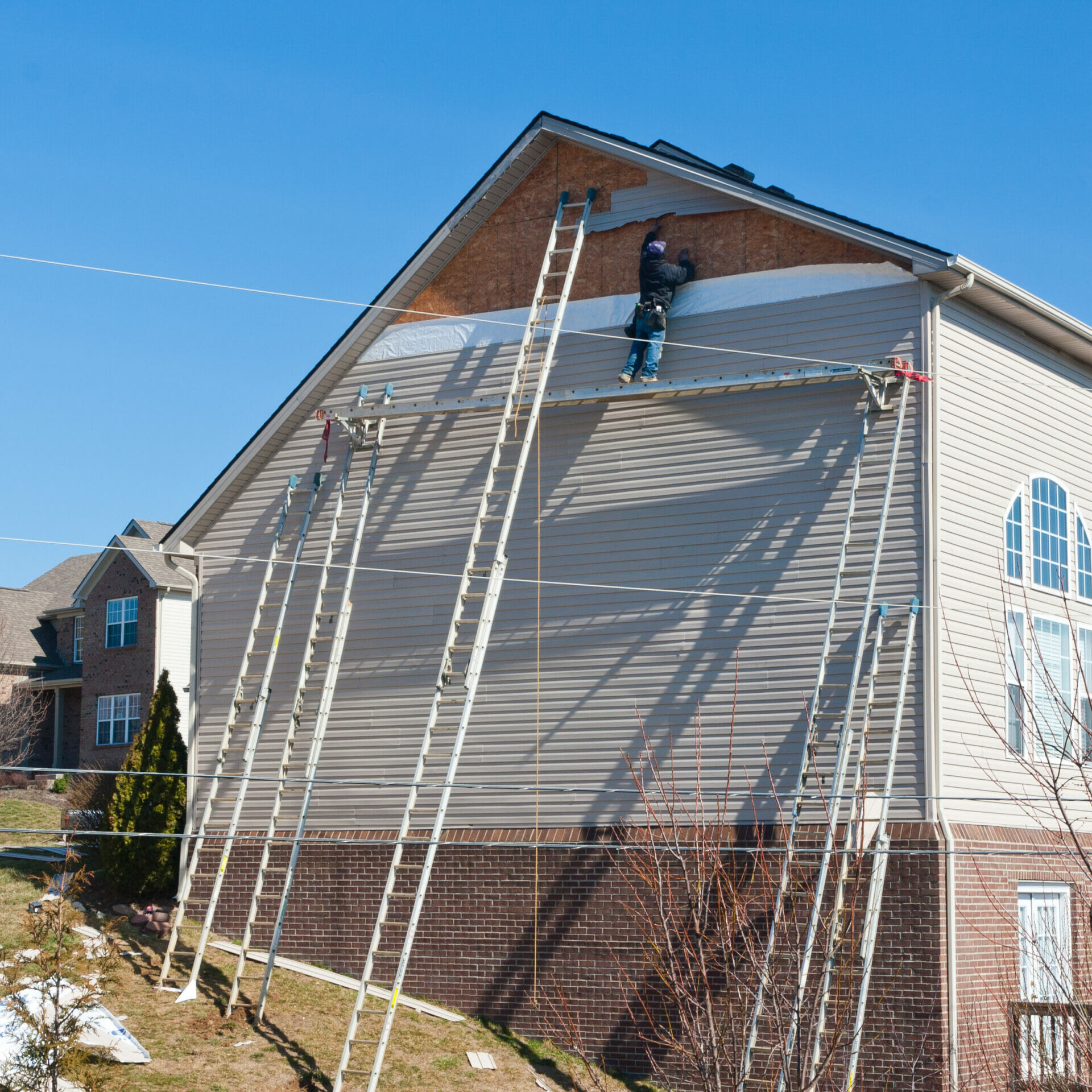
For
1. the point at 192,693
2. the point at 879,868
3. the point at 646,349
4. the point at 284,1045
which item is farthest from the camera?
the point at 192,693

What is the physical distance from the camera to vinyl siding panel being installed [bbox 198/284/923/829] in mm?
15461

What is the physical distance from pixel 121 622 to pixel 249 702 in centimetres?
2452

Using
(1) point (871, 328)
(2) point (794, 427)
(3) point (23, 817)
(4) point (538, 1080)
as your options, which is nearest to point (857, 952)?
(4) point (538, 1080)

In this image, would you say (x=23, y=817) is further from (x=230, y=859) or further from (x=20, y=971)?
(x=20, y=971)

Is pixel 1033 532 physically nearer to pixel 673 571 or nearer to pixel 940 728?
pixel 940 728

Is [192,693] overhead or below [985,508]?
below

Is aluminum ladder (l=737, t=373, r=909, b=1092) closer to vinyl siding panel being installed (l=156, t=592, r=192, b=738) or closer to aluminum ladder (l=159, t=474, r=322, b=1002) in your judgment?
aluminum ladder (l=159, t=474, r=322, b=1002)

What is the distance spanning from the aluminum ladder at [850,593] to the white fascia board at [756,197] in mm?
1433

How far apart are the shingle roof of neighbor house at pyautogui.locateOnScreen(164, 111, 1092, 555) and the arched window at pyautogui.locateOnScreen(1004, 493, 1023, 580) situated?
2.33 meters

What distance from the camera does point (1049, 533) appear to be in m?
17.0

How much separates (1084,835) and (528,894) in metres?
6.90

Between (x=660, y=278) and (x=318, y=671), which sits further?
(x=318, y=671)

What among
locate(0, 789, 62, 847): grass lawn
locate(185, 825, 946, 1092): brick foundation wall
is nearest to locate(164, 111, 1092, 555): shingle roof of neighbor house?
locate(185, 825, 946, 1092): brick foundation wall

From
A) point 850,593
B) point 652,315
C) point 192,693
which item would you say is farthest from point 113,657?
point 850,593
